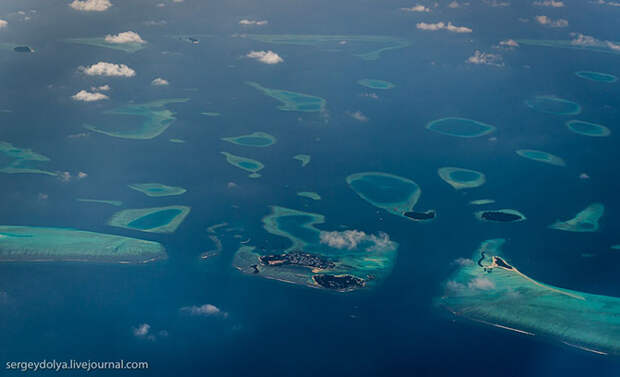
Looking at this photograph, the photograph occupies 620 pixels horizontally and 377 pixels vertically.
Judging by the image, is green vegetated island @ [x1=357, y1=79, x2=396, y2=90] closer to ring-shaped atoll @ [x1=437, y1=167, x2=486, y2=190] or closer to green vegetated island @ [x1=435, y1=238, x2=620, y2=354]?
ring-shaped atoll @ [x1=437, y1=167, x2=486, y2=190]

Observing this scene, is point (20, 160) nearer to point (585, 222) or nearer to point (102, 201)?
point (102, 201)

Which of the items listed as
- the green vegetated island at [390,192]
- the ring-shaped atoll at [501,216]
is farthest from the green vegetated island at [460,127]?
the ring-shaped atoll at [501,216]

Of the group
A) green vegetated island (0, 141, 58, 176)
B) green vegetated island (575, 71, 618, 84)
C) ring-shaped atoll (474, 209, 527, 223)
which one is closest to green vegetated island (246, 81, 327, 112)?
ring-shaped atoll (474, 209, 527, 223)

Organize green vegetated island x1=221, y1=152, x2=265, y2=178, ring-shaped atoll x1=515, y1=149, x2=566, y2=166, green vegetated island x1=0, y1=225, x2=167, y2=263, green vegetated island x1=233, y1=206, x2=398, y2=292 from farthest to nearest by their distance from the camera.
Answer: ring-shaped atoll x1=515, y1=149, x2=566, y2=166
green vegetated island x1=221, y1=152, x2=265, y2=178
green vegetated island x1=0, y1=225, x2=167, y2=263
green vegetated island x1=233, y1=206, x2=398, y2=292

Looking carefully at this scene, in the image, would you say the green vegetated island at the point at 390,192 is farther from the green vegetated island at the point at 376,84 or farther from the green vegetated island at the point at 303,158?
the green vegetated island at the point at 376,84

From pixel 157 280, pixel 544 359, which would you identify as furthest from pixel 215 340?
pixel 544 359

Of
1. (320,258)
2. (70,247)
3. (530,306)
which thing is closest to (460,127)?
(530,306)
